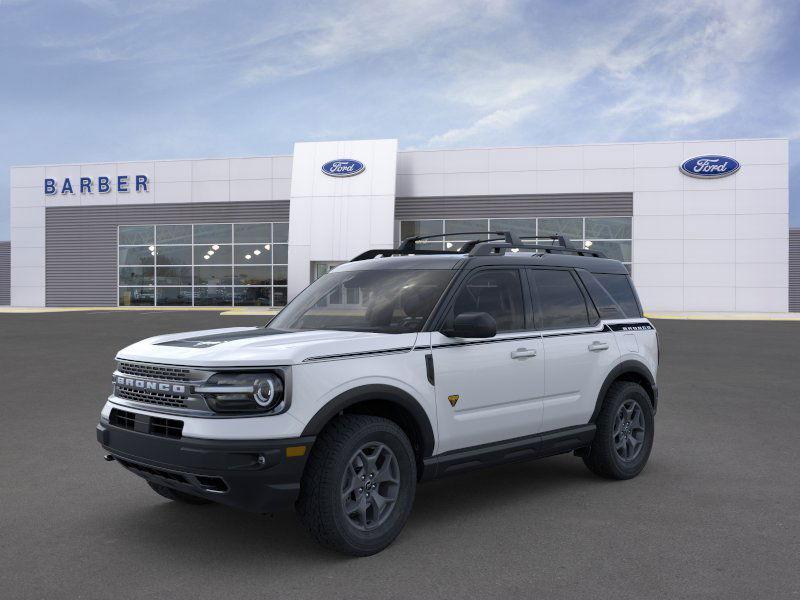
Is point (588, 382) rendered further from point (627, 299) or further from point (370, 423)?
point (370, 423)

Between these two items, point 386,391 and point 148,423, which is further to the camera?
point 386,391

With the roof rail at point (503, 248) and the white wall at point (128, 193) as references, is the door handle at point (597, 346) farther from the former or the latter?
Result: the white wall at point (128, 193)

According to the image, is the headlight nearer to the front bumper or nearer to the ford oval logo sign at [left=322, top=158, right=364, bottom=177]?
the front bumper

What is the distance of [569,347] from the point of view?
19.2 ft

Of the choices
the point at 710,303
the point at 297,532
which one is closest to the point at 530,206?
the point at 710,303

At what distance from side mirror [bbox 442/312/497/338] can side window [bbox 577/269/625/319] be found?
1.82 m

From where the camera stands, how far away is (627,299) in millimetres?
6801

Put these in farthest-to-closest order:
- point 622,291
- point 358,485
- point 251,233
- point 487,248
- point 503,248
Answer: point 251,233 → point 622,291 → point 503,248 → point 487,248 → point 358,485

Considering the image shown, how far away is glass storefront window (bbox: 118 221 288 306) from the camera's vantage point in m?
41.8

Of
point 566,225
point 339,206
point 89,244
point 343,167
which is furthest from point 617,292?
point 89,244

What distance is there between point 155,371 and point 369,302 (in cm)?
162

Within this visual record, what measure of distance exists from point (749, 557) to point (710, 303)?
3505 centimetres

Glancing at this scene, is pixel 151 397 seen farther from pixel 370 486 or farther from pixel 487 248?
pixel 487 248

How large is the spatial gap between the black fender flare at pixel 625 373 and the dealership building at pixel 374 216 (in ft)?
96.6
